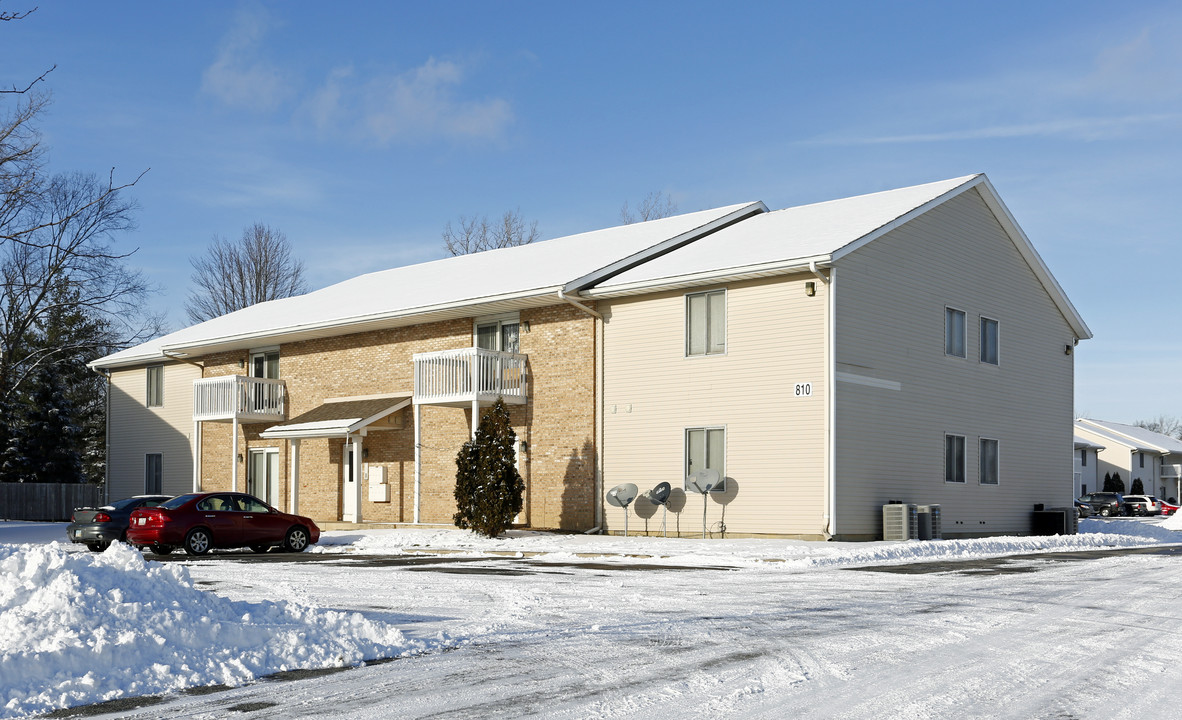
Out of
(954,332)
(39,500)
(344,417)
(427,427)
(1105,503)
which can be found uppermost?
(954,332)

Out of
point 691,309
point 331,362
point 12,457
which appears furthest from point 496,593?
point 12,457

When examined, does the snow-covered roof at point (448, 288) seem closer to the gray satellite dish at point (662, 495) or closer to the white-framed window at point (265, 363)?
the white-framed window at point (265, 363)

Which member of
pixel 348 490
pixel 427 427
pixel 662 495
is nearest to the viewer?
pixel 662 495

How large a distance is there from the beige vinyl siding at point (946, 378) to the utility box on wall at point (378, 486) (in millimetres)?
13386

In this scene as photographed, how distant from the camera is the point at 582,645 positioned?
9.41 metres

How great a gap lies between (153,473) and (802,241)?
26.4 meters

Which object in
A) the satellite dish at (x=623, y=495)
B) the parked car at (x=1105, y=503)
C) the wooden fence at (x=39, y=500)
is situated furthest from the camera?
the parked car at (x=1105, y=503)

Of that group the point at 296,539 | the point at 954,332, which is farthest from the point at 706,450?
the point at 296,539

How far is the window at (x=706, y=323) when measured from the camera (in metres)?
25.1

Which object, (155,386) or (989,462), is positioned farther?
(155,386)

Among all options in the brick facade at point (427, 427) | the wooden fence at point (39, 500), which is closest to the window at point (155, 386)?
the brick facade at point (427, 427)

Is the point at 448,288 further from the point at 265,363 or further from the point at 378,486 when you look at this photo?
the point at 265,363

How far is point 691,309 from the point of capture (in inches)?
1009

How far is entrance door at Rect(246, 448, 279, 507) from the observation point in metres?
35.0
